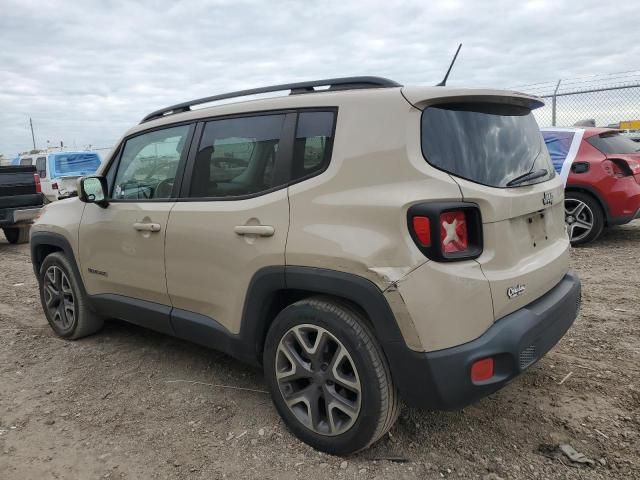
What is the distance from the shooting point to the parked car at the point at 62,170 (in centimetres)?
1396

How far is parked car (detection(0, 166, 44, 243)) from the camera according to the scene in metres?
9.32

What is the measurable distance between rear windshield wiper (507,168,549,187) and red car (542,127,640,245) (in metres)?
4.25

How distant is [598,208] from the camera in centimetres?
664

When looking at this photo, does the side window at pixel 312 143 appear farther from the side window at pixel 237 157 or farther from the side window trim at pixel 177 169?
the side window trim at pixel 177 169

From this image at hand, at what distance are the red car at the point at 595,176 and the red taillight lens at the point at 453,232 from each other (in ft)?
16.8

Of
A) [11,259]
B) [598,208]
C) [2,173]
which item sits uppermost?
[2,173]

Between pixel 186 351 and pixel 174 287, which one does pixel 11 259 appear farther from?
pixel 174 287

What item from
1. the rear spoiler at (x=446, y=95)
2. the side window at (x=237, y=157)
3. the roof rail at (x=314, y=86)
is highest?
the roof rail at (x=314, y=86)

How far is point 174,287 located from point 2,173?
794 cm

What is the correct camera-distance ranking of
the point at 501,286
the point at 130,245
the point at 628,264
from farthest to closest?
1. the point at 628,264
2. the point at 130,245
3. the point at 501,286

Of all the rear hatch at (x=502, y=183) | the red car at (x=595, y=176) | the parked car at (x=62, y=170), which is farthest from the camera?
the parked car at (x=62, y=170)

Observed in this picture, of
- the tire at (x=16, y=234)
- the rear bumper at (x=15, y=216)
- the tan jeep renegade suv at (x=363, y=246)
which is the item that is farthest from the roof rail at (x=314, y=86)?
the tire at (x=16, y=234)

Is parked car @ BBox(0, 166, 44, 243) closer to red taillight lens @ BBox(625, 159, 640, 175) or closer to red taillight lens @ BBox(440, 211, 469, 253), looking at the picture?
red taillight lens @ BBox(440, 211, 469, 253)

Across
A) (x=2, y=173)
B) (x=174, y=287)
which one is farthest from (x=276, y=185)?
(x=2, y=173)
